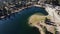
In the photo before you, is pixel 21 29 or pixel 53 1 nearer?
pixel 21 29

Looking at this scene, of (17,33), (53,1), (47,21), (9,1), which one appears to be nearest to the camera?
(17,33)

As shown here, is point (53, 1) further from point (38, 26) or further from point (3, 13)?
point (38, 26)

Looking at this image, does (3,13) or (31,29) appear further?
(3,13)

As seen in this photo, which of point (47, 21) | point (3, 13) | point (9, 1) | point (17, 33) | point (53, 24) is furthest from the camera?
point (9, 1)

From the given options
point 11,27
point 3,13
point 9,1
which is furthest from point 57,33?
point 9,1

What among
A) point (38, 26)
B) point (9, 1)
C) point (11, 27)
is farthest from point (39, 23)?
point (9, 1)

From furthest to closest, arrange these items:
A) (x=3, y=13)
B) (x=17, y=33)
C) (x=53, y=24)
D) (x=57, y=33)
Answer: (x=3, y=13) < (x=53, y=24) < (x=17, y=33) < (x=57, y=33)

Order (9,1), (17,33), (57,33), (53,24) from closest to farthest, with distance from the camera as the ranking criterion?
(57,33) → (17,33) → (53,24) → (9,1)

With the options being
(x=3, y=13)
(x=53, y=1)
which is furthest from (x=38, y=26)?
(x=53, y=1)

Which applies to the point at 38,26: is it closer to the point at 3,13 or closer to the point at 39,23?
the point at 39,23
